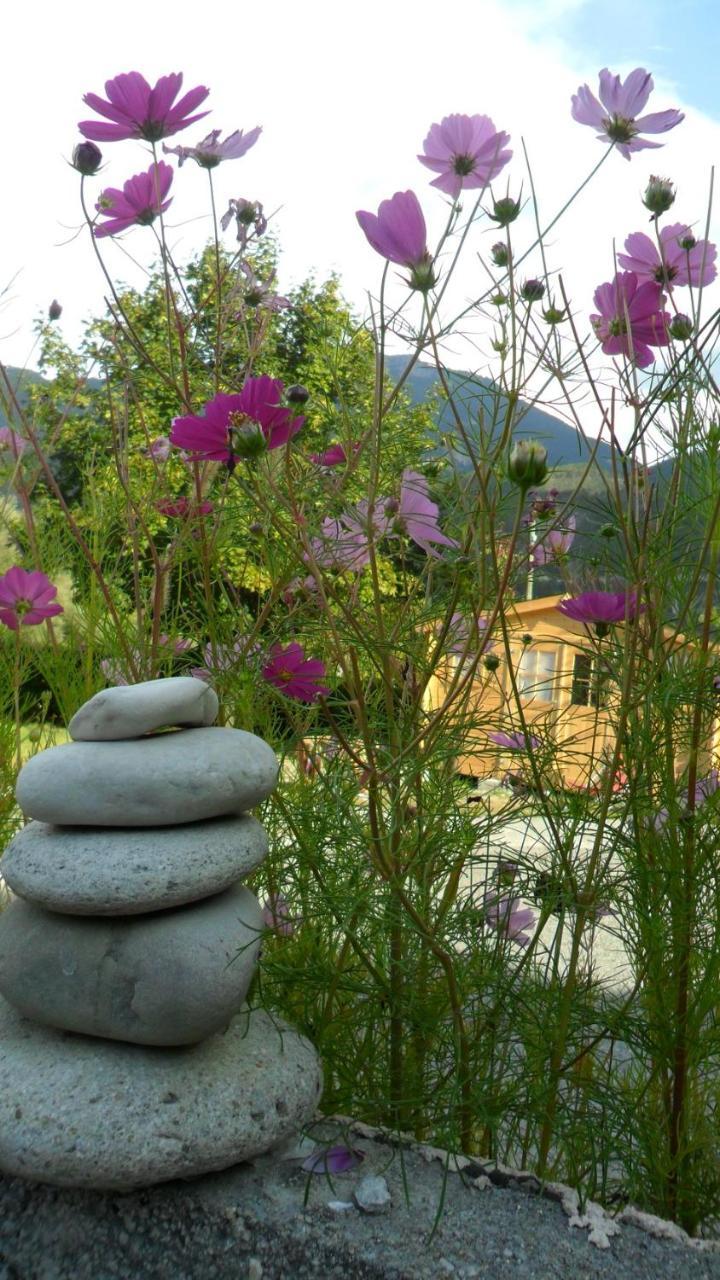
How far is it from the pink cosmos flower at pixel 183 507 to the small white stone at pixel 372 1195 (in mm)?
867

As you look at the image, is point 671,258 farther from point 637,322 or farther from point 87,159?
point 87,159

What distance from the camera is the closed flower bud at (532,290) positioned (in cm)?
139

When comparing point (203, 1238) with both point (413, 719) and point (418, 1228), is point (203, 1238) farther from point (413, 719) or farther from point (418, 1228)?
point (413, 719)

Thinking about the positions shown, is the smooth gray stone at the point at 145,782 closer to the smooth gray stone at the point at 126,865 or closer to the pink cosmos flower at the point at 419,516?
the smooth gray stone at the point at 126,865

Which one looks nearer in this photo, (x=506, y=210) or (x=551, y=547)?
(x=506, y=210)

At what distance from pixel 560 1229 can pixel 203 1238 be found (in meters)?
0.40

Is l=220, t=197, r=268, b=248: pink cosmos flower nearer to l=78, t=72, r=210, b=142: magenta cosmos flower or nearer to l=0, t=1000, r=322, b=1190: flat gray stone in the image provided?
l=78, t=72, r=210, b=142: magenta cosmos flower

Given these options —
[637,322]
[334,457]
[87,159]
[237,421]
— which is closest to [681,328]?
[637,322]

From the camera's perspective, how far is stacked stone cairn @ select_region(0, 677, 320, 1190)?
1262 mm

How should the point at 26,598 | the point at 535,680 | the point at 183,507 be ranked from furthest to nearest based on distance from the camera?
1. the point at 535,680
2. the point at 26,598
3. the point at 183,507

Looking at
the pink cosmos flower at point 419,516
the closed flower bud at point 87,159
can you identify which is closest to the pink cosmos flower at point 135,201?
the closed flower bud at point 87,159

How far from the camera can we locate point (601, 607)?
51.8 inches

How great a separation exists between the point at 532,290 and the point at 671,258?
0.18 metres

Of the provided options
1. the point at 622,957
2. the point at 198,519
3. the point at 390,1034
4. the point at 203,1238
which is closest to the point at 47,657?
the point at 198,519
